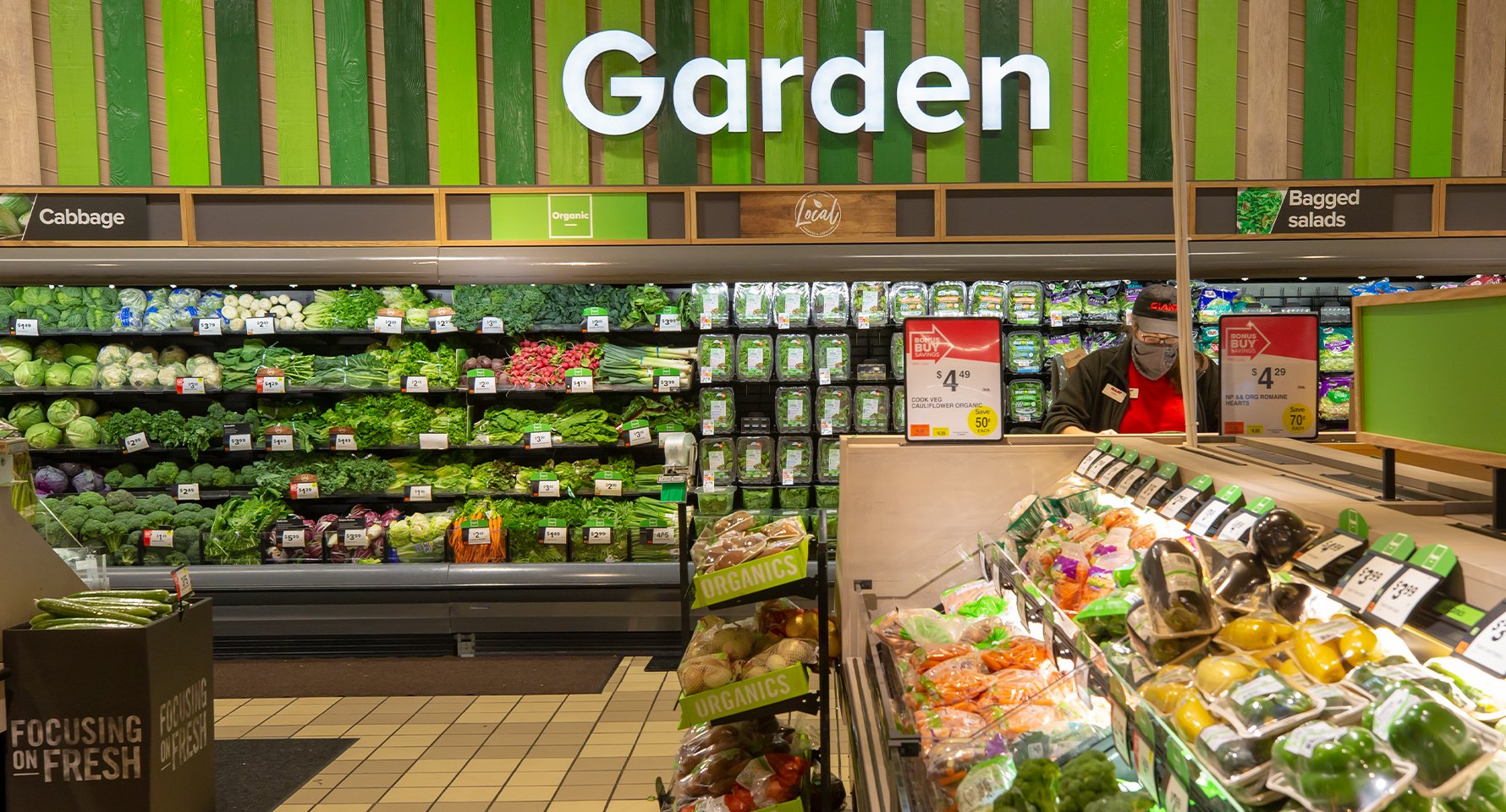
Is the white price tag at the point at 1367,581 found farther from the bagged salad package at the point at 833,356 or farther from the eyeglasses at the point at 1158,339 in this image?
the bagged salad package at the point at 833,356

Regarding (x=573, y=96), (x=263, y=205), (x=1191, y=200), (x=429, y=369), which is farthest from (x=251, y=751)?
(x=1191, y=200)

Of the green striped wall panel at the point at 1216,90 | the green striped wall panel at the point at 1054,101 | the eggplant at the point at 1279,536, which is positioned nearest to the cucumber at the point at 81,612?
the eggplant at the point at 1279,536

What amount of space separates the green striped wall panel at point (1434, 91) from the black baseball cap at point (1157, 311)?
2999 millimetres

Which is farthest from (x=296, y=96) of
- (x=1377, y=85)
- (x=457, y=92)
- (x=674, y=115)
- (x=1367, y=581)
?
(x=1377, y=85)

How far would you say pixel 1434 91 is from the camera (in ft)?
17.7

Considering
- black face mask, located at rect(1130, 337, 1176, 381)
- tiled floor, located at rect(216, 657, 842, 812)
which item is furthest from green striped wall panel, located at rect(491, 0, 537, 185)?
black face mask, located at rect(1130, 337, 1176, 381)

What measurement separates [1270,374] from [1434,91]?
4.16 metres

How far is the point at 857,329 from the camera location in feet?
19.0

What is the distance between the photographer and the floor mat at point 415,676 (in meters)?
4.68

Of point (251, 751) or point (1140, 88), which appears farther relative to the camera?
point (1140, 88)

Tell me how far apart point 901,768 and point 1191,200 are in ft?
15.3

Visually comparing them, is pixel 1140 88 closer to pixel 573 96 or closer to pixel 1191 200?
pixel 1191 200

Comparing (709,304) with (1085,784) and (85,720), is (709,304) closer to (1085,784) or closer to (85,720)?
(85,720)

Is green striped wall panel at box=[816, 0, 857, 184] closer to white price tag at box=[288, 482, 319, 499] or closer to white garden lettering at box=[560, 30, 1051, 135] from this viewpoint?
white garden lettering at box=[560, 30, 1051, 135]
